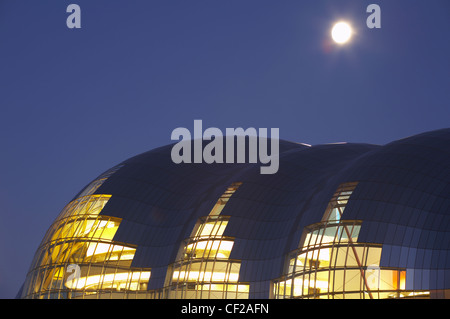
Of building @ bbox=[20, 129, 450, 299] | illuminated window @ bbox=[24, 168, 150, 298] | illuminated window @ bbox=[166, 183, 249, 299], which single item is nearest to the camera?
building @ bbox=[20, 129, 450, 299]

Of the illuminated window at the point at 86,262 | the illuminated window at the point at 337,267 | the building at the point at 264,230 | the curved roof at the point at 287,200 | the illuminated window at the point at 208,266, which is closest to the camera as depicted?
the illuminated window at the point at 337,267

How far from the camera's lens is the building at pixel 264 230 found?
1421 inches

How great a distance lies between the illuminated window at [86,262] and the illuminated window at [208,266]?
3937 mm

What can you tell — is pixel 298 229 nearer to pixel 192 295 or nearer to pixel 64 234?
pixel 192 295

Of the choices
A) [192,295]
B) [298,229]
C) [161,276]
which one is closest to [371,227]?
[298,229]

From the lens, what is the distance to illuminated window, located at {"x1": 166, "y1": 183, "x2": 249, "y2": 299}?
43812 millimetres

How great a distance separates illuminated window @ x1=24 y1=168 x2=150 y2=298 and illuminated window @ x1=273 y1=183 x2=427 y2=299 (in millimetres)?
14785

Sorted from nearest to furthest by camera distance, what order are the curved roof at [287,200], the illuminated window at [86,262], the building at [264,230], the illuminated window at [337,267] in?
the illuminated window at [337,267] → the building at [264,230] → the curved roof at [287,200] → the illuminated window at [86,262]

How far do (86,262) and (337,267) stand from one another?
Answer: 76.9 feet

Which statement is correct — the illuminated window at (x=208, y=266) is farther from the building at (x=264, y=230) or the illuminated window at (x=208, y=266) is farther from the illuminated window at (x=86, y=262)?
the illuminated window at (x=86, y=262)

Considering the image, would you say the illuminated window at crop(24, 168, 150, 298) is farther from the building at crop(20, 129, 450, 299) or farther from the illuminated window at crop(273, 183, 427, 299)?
the illuminated window at crop(273, 183, 427, 299)

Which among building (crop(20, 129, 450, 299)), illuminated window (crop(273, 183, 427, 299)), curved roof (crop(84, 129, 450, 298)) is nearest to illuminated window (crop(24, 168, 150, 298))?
building (crop(20, 129, 450, 299))

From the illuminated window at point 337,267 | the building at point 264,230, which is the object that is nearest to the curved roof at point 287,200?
the building at point 264,230

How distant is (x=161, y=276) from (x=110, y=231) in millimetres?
7031
